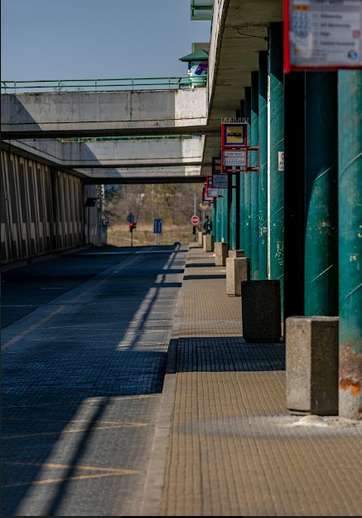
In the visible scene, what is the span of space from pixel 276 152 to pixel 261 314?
4594 mm

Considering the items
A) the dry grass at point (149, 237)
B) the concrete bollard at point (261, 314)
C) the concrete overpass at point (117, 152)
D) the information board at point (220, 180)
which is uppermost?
the concrete overpass at point (117, 152)

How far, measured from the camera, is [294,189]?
19328mm

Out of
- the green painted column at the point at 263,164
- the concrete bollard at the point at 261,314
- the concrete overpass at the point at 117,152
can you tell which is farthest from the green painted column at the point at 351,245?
the concrete overpass at the point at 117,152

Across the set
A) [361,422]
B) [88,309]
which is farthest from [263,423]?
[88,309]

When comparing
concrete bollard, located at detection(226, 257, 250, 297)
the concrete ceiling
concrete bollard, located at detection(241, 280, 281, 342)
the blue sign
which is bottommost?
the blue sign

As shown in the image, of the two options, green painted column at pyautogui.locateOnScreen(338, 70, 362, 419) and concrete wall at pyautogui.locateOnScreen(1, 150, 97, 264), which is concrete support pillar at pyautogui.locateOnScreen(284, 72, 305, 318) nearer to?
green painted column at pyautogui.locateOnScreen(338, 70, 362, 419)

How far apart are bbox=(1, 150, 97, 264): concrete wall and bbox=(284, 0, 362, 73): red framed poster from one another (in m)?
40.6

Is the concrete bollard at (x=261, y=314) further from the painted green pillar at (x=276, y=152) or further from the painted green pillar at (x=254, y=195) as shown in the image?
the painted green pillar at (x=254, y=195)

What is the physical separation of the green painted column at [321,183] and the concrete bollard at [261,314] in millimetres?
5121

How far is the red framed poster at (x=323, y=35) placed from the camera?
7.45 meters

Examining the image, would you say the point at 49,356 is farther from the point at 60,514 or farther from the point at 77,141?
the point at 77,141

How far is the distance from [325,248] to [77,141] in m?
52.5

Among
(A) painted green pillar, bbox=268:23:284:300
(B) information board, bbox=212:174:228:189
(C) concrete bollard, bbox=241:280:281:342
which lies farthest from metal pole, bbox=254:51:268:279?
(B) information board, bbox=212:174:228:189

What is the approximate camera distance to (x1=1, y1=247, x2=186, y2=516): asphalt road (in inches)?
325
